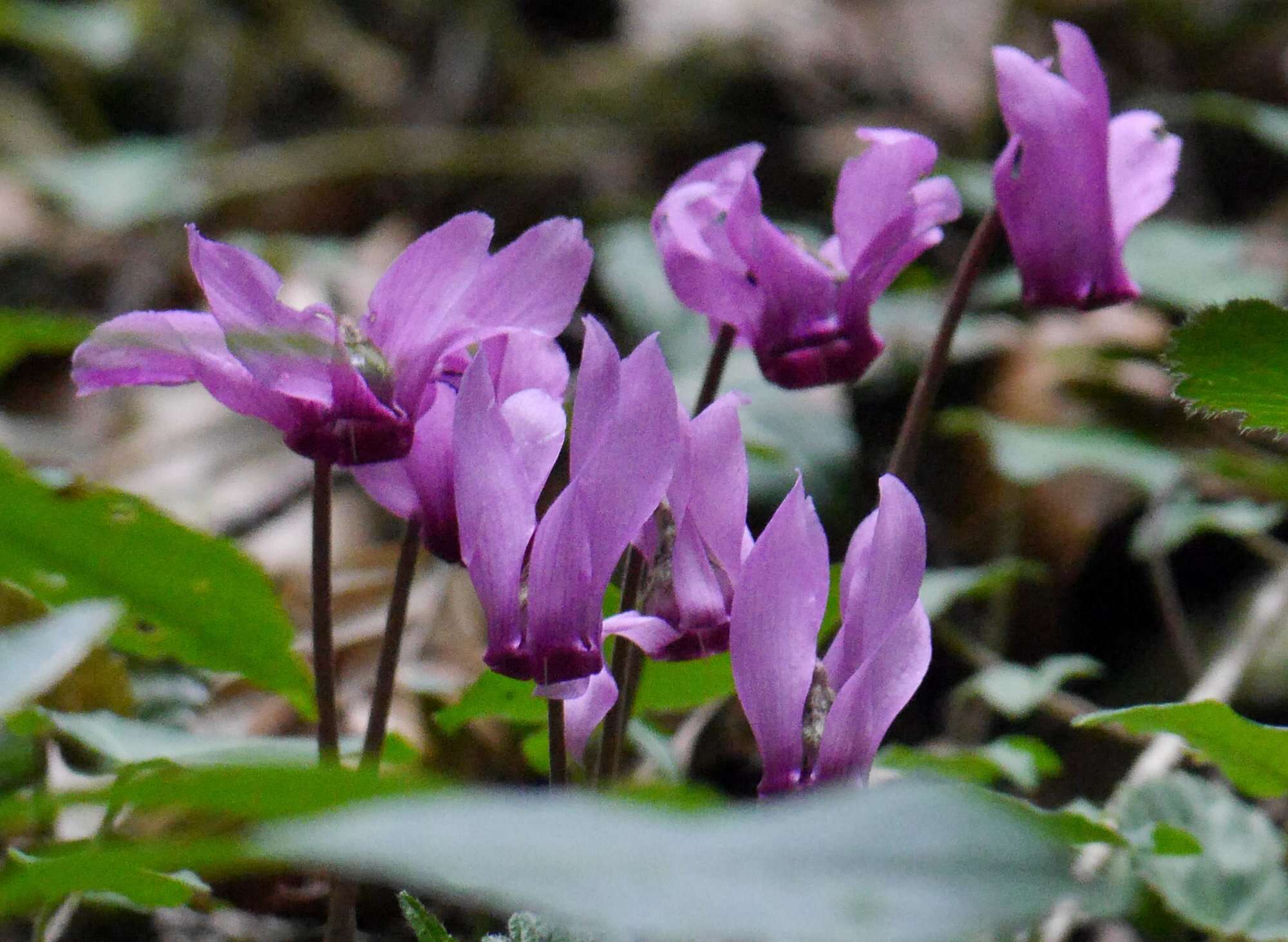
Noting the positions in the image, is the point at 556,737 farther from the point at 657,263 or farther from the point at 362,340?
the point at 657,263

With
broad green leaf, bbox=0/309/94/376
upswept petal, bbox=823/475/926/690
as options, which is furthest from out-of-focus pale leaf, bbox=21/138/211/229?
upswept petal, bbox=823/475/926/690

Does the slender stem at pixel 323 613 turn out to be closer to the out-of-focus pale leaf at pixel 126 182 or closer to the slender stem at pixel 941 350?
the slender stem at pixel 941 350

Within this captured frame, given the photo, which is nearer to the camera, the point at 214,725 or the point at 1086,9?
the point at 214,725

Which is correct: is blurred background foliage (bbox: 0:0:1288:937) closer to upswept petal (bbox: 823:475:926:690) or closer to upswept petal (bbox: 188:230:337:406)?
upswept petal (bbox: 188:230:337:406)

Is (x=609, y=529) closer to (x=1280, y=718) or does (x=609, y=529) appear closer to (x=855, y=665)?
(x=855, y=665)

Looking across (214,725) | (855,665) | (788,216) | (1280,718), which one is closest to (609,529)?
(855,665)

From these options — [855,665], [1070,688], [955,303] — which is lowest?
[1070,688]
